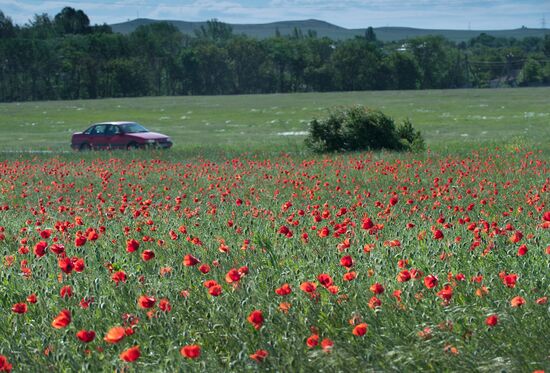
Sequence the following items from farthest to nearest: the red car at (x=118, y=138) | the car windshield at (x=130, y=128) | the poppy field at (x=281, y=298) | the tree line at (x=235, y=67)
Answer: the tree line at (x=235, y=67) → the car windshield at (x=130, y=128) → the red car at (x=118, y=138) → the poppy field at (x=281, y=298)

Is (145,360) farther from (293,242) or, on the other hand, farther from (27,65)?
(27,65)

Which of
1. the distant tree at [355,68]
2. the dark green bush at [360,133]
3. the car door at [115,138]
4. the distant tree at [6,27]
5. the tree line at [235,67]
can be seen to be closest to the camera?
the dark green bush at [360,133]

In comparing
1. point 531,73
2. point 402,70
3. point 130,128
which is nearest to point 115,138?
point 130,128

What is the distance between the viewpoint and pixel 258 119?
65625 mm

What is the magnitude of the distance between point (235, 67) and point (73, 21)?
53749 mm

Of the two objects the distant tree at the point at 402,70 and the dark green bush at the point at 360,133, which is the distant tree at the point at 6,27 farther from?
the dark green bush at the point at 360,133

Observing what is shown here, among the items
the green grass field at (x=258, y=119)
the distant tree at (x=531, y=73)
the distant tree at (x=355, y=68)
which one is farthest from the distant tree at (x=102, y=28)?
the green grass field at (x=258, y=119)

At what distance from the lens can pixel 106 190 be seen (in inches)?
598

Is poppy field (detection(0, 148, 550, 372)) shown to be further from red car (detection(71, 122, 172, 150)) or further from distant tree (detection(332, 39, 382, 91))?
distant tree (detection(332, 39, 382, 91))

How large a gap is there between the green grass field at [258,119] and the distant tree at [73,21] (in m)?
88.3

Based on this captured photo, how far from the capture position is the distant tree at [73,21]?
173750 mm

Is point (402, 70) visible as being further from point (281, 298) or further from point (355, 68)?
point (281, 298)

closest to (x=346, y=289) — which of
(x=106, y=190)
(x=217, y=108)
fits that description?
(x=106, y=190)

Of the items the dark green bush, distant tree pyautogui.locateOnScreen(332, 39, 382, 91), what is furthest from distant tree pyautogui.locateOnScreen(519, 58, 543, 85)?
the dark green bush
